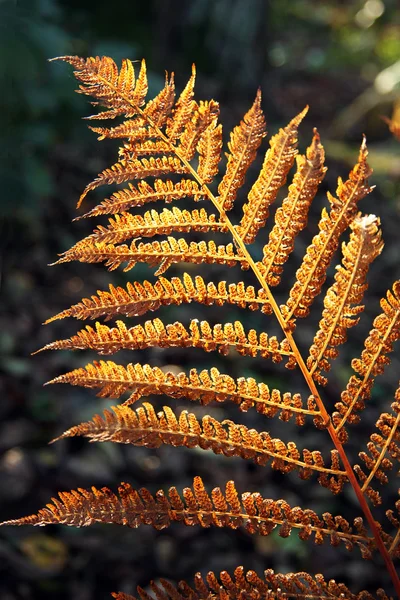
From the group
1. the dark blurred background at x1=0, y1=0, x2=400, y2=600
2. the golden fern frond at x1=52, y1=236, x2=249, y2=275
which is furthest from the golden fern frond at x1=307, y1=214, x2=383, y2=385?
the dark blurred background at x1=0, y1=0, x2=400, y2=600

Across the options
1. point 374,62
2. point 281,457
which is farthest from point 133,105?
point 374,62

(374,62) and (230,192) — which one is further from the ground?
(374,62)

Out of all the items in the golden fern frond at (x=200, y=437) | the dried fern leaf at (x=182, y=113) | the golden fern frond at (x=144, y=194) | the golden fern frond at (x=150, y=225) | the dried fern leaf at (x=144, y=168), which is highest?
the dried fern leaf at (x=182, y=113)

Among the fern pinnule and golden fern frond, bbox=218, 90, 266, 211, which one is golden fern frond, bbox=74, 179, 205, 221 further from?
the fern pinnule

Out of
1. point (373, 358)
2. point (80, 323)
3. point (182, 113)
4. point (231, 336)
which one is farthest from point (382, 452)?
point (80, 323)

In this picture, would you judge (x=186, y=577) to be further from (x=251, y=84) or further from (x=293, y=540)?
(x=251, y=84)

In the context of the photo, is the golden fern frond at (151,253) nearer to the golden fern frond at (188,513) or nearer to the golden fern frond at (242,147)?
the golden fern frond at (242,147)

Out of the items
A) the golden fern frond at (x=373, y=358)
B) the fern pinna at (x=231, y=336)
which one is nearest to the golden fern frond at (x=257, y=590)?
the fern pinna at (x=231, y=336)
